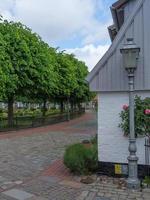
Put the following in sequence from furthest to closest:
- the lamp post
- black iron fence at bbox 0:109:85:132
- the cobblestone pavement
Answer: black iron fence at bbox 0:109:85:132 < the lamp post < the cobblestone pavement

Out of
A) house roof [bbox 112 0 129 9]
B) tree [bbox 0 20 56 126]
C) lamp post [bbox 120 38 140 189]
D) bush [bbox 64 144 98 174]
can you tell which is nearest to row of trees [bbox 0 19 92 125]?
tree [bbox 0 20 56 126]

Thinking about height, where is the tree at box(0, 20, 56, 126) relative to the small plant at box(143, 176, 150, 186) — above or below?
above

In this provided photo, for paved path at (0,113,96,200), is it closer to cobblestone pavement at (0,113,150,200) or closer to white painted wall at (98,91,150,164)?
cobblestone pavement at (0,113,150,200)

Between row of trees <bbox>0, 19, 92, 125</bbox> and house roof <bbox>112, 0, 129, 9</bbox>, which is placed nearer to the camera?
house roof <bbox>112, 0, 129, 9</bbox>

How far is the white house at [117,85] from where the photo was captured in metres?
8.30

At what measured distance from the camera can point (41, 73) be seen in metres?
24.2

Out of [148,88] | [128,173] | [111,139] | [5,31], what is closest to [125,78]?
[148,88]

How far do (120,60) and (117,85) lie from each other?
0.66 m

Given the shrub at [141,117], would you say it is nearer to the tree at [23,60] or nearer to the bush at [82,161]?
the bush at [82,161]

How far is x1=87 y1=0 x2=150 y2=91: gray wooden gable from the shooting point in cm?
824

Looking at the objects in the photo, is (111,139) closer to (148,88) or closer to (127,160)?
(127,160)

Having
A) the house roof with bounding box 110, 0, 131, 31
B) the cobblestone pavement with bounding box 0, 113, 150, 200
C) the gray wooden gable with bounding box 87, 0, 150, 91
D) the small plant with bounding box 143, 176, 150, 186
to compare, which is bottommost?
the cobblestone pavement with bounding box 0, 113, 150, 200

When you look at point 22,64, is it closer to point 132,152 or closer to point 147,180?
point 132,152

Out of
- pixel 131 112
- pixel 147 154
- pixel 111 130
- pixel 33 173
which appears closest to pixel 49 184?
pixel 33 173
